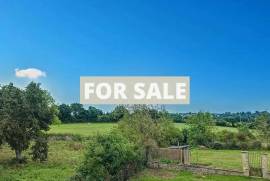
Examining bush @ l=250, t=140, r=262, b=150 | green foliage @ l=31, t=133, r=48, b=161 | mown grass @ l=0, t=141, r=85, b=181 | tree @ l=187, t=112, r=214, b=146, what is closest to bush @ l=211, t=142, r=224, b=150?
tree @ l=187, t=112, r=214, b=146

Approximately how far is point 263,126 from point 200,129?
7536 mm

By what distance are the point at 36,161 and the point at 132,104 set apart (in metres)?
10.0

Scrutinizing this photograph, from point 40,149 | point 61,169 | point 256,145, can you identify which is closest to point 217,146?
point 256,145

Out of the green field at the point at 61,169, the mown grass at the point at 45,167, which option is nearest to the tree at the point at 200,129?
the green field at the point at 61,169

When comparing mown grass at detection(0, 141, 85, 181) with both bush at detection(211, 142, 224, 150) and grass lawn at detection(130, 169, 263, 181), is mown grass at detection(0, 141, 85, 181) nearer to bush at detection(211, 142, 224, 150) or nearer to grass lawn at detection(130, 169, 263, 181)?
grass lawn at detection(130, 169, 263, 181)

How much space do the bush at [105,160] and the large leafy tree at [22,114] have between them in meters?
13.4

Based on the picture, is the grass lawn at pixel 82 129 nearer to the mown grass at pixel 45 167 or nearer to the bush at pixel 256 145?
the mown grass at pixel 45 167

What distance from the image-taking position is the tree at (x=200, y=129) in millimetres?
53562

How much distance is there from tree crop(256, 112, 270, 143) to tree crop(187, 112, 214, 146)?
5.65 metres

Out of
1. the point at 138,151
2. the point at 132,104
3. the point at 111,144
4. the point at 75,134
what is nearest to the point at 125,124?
the point at 132,104

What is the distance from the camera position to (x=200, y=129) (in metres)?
53.7

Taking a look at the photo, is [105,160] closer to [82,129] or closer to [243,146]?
[243,146]

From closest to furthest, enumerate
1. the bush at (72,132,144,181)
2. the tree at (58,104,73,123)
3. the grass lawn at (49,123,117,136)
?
the bush at (72,132,144,181), the grass lawn at (49,123,117,136), the tree at (58,104,73,123)

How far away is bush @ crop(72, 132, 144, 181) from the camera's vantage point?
949 inches
